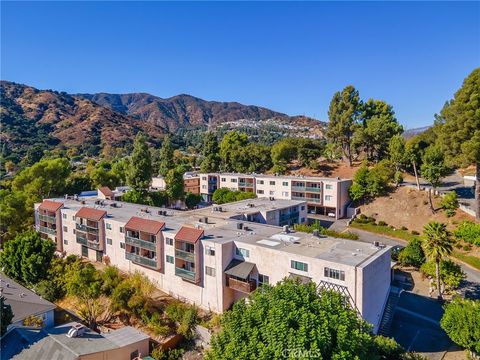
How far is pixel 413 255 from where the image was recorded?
40.4 m

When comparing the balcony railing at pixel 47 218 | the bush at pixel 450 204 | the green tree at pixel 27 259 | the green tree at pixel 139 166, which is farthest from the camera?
the green tree at pixel 139 166

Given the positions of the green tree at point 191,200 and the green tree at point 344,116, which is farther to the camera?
the green tree at point 344,116

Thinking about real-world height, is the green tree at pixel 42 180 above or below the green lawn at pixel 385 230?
above

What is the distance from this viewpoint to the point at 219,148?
93.6m

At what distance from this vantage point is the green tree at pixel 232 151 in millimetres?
86438

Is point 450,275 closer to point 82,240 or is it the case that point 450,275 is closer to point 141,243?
point 141,243

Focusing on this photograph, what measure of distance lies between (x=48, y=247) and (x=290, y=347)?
110 ft

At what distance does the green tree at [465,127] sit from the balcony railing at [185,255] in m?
40.5

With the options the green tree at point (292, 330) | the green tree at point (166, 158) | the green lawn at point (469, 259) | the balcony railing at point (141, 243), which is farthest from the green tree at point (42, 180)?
the green lawn at point (469, 259)

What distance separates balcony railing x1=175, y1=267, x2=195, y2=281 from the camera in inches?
1252

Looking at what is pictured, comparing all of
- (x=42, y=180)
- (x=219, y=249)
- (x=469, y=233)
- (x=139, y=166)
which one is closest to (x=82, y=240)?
(x=139, y=166)

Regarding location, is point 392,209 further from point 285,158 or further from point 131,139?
point 131,139

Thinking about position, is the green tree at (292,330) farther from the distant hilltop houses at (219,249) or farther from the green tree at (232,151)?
the green tree at (232,151)

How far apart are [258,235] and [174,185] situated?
109 feet
